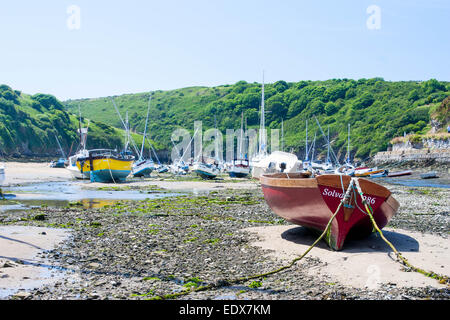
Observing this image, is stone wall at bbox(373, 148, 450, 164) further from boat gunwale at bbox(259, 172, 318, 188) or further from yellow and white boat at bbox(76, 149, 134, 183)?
boat gunwale at bbox(259, 172, 318, 188)

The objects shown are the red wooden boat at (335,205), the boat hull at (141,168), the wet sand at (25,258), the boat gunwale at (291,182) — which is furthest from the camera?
the boat hull at (141,168)

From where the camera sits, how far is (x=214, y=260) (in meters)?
9.66

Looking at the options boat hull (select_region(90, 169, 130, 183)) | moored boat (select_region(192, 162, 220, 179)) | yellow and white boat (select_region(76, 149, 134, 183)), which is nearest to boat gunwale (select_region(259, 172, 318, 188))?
yellow and white boat (select_region(76, 149, 134, 183))

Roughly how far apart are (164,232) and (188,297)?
6.27 m

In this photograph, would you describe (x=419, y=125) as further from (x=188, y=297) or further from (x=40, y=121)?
(x=188, y=297)

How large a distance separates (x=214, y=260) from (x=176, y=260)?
87cm

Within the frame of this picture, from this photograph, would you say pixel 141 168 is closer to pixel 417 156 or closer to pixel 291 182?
pixel 291 182

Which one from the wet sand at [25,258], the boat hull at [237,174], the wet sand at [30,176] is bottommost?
the boat hull at [237,174]

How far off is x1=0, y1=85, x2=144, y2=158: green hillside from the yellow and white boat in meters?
40.8

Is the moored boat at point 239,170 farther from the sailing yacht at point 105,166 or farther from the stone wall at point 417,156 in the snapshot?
the stone wall at point 417,156

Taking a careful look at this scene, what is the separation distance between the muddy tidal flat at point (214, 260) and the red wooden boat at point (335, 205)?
0.47 meters

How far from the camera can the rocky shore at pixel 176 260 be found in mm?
A: 7113

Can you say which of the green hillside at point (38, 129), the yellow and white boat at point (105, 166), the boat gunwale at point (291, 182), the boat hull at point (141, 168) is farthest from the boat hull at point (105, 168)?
the green hillside at point (38, 129)
